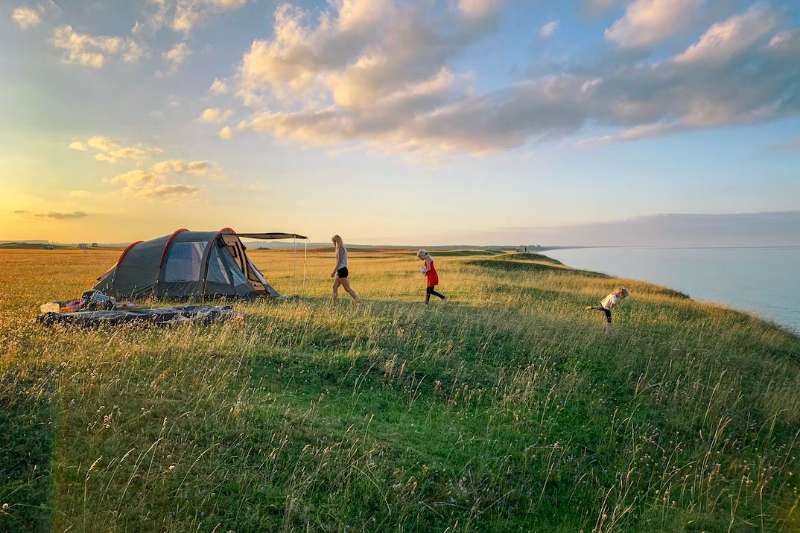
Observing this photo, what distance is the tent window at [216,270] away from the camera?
688 inches

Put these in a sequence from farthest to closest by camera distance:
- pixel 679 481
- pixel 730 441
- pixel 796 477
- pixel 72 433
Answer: pixel 730 441 < pixel 796 477 < pixel 679 481 < pixel 72 433

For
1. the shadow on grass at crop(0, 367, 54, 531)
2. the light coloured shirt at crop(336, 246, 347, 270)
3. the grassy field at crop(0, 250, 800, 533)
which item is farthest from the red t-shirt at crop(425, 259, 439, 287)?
the shadow on grass at crop(0, 367, 54, 531)

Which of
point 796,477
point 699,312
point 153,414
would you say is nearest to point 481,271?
point 699,312

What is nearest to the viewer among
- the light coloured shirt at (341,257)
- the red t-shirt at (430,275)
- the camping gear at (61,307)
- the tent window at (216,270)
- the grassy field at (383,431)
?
the grassy field at (383,431)

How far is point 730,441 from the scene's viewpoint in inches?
336

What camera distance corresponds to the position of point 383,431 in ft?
22.6

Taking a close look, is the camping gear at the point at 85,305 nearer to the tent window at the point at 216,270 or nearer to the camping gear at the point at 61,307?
the camping gear at the point at 61,307

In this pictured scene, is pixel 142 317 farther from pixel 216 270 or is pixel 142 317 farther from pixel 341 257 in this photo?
pixel 341 257

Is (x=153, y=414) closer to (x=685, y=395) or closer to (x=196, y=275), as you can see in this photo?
(x=685, y=395)

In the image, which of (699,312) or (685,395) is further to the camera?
(699,312)

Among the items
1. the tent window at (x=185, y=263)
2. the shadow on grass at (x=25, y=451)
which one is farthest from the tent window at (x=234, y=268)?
the shadow on grass at (x=25, y=451)

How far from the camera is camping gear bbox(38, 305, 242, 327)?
1106 centimetres

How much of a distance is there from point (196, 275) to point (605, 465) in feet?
49.4

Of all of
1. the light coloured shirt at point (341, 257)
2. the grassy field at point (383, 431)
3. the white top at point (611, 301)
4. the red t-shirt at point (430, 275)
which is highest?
the light coloured shirt at point (341, 257)
